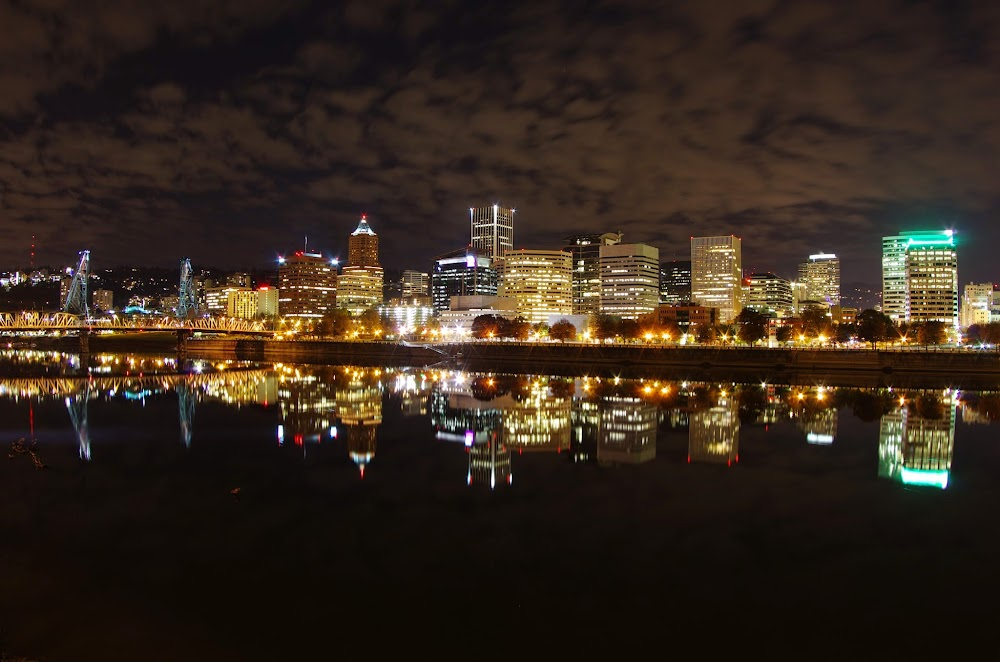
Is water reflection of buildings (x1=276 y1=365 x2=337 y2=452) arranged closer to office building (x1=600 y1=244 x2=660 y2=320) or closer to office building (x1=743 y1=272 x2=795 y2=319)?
office building (x1=600 y1=244 x2=660 y2=320)

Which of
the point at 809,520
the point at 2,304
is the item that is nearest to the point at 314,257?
the point at 2,304

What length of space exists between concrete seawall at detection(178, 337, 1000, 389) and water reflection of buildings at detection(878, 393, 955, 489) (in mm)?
16744

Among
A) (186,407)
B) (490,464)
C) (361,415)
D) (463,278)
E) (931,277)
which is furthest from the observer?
(463,278)

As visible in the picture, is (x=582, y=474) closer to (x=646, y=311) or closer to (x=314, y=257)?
(x=646, y=311)

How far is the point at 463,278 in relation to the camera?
190500mm

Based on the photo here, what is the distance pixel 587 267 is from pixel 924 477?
176 m

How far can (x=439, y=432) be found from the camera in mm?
24609

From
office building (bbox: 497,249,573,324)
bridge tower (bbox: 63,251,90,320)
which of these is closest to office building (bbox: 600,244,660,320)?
office building (bbox: 497,249,573,324)

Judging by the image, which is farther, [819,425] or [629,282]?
[629,282]

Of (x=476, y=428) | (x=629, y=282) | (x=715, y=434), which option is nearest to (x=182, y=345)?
(x=476, y=428)

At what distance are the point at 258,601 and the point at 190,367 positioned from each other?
199 ft

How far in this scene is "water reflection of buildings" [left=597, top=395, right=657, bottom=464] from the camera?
19578mm

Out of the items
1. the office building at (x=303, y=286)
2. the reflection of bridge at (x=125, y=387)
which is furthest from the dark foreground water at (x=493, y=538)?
the office building at (x=303, y=286)

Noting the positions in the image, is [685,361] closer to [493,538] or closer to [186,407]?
[186,407]
